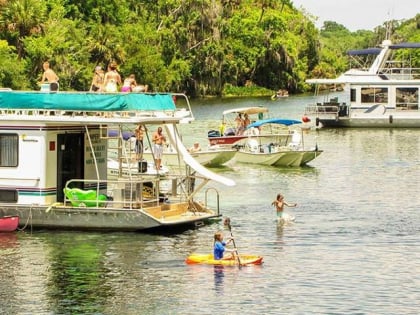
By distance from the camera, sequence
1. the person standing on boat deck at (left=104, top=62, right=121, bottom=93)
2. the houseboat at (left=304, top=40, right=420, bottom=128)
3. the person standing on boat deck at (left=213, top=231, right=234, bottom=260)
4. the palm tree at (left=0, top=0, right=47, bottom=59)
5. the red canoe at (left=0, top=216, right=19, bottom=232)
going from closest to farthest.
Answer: the person standing on boat deck at (left=213, top=231, right=234, bottom=260) < the red canoe at (left=0, top=216, right=19, bottom=232) < the person standing on boat deck at (left=104, top=62, right=121, bottom=93) < the houseboat at (left=304, top=40, right=420, bottom=128) < the palm tree at (left=0, top=0, right=47, bottom=59)

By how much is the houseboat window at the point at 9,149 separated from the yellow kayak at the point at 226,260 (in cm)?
658

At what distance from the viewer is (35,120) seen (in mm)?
33344

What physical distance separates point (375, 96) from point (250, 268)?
54952 millimetres

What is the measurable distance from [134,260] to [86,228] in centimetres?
361

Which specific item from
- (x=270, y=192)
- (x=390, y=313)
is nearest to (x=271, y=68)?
(x=270, y=192)

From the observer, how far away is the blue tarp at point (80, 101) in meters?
33.0

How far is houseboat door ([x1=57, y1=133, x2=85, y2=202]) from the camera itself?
112 feet

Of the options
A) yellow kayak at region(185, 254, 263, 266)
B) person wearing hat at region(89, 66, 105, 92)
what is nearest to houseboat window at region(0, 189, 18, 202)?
person wearing hat at region(89, 66, 105, 92)

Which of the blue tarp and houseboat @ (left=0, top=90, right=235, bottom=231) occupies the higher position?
the blue tarp

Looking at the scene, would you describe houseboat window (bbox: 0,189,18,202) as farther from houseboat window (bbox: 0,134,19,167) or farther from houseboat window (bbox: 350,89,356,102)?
houseboat window (bbox: 350,89,356,102)

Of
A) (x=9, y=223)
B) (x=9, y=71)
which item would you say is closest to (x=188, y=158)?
(x=9, y=223)

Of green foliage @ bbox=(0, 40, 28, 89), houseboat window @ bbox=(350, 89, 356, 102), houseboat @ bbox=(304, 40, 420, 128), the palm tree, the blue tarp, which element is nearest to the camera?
the blue tarp

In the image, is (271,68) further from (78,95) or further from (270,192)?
(78,95)

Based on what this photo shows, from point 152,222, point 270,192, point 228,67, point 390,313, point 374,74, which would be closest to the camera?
point 390,313
